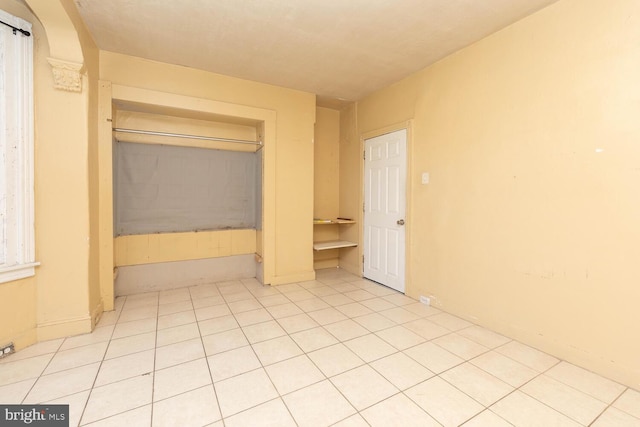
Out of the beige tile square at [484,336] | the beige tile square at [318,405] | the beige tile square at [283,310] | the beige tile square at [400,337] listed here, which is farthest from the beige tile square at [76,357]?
the beige tile square at [484,336]

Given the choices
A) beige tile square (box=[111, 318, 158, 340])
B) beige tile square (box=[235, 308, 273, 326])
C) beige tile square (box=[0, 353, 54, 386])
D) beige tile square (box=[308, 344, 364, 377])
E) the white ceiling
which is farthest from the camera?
beige tile square (box=[235, 308, 273, 326])

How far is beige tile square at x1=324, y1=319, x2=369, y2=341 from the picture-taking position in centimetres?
251

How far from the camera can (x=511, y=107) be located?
247 cm

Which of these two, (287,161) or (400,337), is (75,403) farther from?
(287,161)

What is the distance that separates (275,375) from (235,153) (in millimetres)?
3148

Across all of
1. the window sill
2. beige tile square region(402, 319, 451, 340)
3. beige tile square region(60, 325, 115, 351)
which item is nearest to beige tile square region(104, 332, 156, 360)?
beige tile square region(60, 325, 115, 351)

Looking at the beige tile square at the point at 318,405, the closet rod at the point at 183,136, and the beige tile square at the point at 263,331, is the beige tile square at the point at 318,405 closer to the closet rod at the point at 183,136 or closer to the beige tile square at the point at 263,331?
the beige tile square at the point at 263,331

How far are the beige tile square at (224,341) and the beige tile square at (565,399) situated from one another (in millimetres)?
2134

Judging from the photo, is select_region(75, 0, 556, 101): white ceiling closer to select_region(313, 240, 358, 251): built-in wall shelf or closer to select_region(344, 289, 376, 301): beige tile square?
select_region(313, 240, 358, 251): built-in wall shelf

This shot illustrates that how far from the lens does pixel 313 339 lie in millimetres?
2441

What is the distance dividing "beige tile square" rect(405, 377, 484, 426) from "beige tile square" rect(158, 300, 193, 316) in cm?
249

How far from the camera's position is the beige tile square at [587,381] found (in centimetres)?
178

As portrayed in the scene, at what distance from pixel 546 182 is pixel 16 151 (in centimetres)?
430

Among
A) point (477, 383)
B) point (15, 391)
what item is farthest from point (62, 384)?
point (477, 383)
